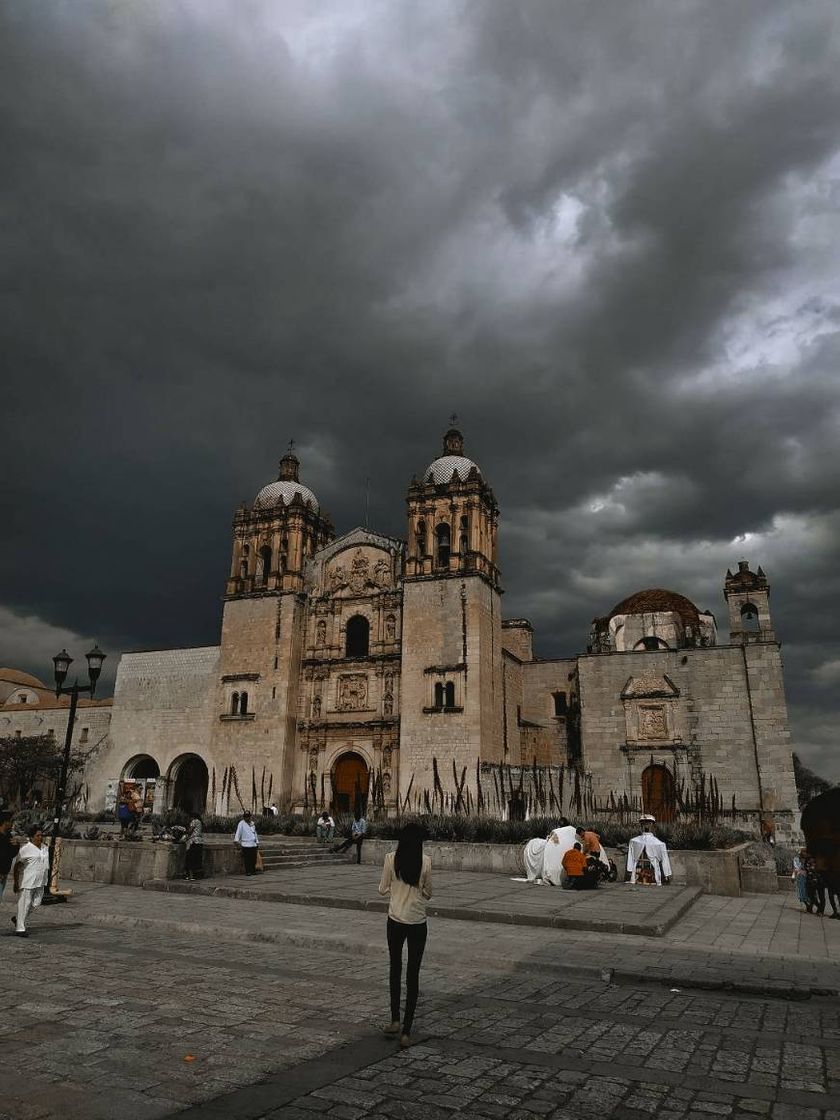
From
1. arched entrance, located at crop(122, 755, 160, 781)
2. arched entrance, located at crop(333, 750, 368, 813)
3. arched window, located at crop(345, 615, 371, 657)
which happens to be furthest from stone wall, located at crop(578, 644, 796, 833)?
arched entrance, located at crop(122, 755, 160, 781)

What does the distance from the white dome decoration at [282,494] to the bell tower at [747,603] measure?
1955cm

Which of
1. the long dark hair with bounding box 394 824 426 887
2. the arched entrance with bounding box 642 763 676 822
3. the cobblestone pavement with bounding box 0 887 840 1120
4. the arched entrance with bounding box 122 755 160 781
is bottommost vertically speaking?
the cobblestone pavement with bounding box 0 887 840 1120

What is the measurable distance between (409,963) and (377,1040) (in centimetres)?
52

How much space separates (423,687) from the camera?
29.6 metres

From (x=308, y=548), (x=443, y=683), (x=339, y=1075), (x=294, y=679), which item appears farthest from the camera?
(x=308, y=548)

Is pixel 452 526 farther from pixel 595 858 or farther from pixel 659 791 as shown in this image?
pixel 595 858

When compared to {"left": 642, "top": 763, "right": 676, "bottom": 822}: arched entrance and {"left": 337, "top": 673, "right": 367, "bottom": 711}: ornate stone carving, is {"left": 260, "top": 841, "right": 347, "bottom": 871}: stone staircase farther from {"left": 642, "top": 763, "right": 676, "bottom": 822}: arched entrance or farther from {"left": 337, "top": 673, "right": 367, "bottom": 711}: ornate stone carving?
{"left": 642, "top": 763, "right": 676, "bottom": 822}: arched entrance

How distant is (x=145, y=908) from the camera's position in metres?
10.5

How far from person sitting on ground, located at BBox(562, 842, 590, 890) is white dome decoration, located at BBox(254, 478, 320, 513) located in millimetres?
25198

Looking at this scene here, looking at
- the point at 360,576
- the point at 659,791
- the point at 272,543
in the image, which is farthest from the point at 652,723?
the point at 272,543

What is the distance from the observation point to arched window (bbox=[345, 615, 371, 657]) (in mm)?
33156

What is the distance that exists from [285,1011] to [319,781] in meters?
26.3

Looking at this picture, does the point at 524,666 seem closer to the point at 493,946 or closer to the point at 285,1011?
the point at 493,946

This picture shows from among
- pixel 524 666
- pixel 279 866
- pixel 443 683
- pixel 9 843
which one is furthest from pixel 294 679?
pixel 9 843
